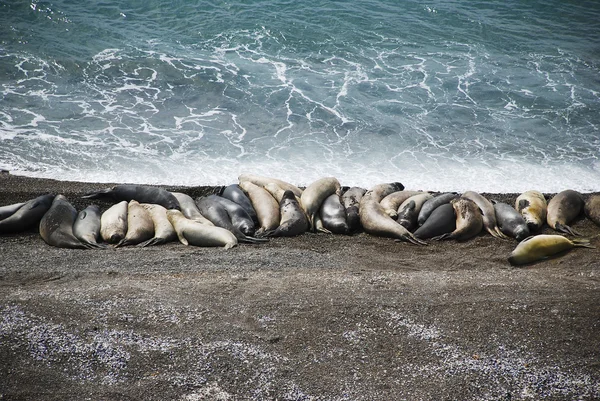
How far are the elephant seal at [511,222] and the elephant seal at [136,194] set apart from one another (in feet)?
16.1

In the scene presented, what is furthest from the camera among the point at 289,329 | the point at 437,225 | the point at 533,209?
the point at 533,209

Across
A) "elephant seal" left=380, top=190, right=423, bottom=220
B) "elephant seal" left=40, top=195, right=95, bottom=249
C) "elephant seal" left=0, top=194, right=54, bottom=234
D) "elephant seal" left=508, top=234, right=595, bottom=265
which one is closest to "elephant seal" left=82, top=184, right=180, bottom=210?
"elephant seal" left=40, top=195, right=95, bottom=249

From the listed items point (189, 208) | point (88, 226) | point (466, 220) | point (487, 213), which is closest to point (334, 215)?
point (466, 220)

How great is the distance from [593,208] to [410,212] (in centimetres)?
296

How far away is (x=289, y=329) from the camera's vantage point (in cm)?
516

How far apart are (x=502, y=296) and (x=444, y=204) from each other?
300 cm

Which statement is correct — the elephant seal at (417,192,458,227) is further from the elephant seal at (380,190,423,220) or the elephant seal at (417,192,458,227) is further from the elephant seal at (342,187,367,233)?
the elephant seal at (342,187,367,233)

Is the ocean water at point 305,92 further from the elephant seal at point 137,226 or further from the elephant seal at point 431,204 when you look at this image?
the elephant seal at point 137,226

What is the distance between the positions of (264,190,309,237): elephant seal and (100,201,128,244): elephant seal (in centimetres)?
200

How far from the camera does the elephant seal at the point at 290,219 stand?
8078 mm

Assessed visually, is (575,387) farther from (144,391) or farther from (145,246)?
(145,246)

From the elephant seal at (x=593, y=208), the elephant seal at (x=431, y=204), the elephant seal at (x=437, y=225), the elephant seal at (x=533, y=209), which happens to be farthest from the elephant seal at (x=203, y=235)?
the elephant seal at (x=593, y=208)

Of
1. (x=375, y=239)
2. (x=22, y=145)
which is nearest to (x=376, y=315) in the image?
(x=375, y=239)

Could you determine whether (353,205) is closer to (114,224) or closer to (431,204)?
(431,204)
